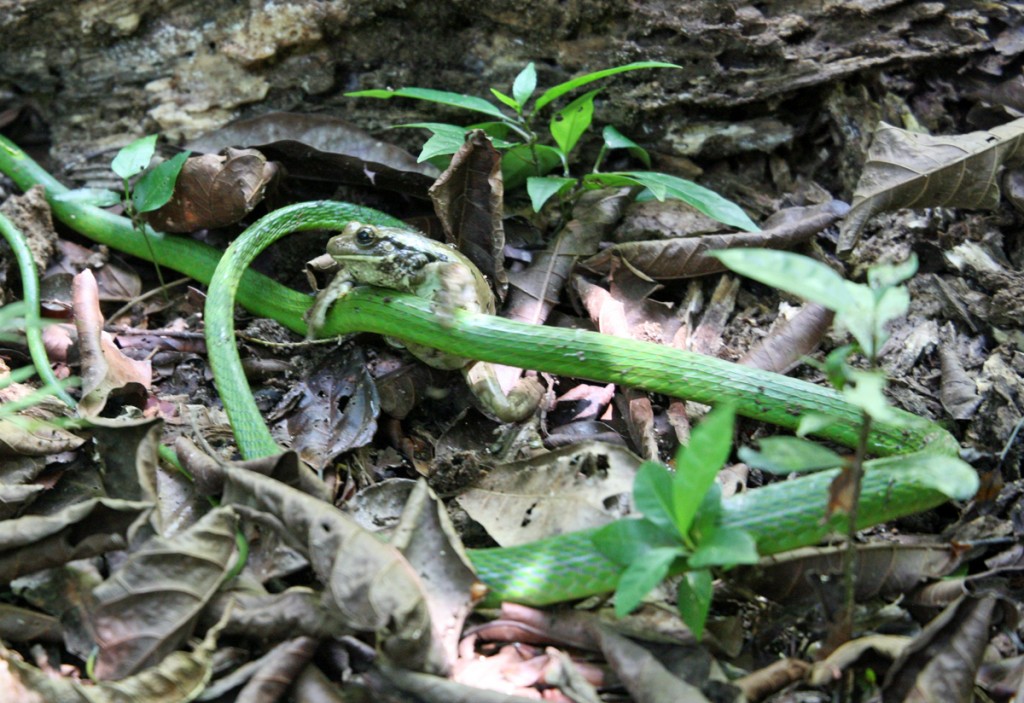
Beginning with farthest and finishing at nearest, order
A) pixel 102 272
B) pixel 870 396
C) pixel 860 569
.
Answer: pixel 102 272 → pixel 860 569 → pixel 870 396

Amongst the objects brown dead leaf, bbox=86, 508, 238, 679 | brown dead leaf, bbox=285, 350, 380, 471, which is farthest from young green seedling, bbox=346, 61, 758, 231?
brown dead leaf, bbox=86, 508, 238, 679

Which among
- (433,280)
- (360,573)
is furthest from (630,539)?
(433,280)

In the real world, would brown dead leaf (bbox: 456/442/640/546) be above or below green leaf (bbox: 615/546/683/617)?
below

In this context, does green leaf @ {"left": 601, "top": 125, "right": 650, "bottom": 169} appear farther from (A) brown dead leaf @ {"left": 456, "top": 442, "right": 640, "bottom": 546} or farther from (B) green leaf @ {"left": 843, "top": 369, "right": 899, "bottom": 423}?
(B) green leaf @ {"left": 843, "top": 369, "right": 899, "bottom": 423}

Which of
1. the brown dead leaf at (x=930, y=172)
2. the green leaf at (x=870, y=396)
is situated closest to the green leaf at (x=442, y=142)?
the brown dead leaf at (x=930, y=172)

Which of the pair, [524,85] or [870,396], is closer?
[870,396]

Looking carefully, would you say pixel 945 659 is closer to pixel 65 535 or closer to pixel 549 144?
pixel 65 535
